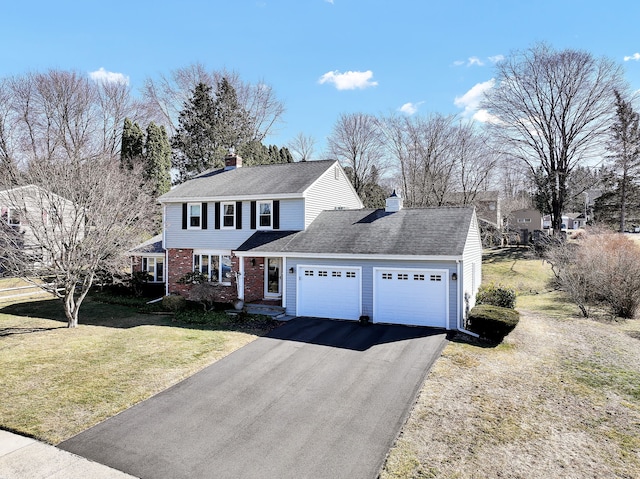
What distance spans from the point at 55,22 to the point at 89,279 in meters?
10.9

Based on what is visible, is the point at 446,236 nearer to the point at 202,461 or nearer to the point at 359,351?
the point at 359,351

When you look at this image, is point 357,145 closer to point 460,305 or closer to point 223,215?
point 223,215

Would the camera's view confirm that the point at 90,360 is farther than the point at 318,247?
No

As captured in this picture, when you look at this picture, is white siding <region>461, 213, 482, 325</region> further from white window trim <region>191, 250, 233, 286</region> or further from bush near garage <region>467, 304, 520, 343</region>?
white window trim <region>191, 250, 233, 286</region>

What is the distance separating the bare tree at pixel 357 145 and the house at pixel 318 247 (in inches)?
797

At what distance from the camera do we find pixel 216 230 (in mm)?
19078

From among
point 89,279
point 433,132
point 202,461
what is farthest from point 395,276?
point 433,132

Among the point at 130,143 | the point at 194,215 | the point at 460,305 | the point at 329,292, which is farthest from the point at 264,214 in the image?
the point at 130,143

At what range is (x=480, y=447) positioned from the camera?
20.5 ft

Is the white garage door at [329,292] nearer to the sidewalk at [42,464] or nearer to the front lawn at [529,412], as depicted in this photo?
the front lawn at [529,412]

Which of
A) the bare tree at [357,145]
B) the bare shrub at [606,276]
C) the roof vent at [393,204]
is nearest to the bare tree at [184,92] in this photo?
the bare tree at [357,145]

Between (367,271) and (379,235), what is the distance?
1.79m

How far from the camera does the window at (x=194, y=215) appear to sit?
1953 cm

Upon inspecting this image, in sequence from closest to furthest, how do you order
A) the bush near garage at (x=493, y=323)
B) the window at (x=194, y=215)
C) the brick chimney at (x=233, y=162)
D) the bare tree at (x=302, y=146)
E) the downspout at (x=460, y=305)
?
the bush near garage at (x=493, y=323)
the downspout at (x=460, y=305)
the window at (x=194, y=215)
the brick chimney at (x=233, y=162)
the bare tree at (x=302, y=146)
